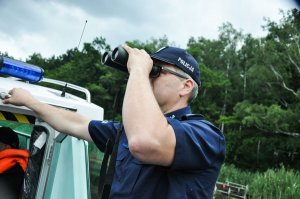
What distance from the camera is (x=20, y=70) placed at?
2.71 m

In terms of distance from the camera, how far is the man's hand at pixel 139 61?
1937 millimetres

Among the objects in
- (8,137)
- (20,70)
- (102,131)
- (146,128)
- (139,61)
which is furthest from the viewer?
(8,137)

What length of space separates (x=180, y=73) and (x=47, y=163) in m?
0.90

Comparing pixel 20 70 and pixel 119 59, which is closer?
pixel 119 59

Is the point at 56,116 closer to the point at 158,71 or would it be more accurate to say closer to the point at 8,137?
the point at 158,71

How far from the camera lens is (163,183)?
191cm

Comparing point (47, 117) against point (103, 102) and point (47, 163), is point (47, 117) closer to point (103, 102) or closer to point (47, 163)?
point (47, 163)

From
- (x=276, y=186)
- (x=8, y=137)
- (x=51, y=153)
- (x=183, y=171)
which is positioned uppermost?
(x=183, y=171)

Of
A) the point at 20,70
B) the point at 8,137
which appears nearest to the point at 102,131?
the point at 20,70

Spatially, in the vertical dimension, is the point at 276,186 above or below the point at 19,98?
below

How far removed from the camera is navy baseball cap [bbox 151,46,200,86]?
2.11m

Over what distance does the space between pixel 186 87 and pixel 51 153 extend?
854mm

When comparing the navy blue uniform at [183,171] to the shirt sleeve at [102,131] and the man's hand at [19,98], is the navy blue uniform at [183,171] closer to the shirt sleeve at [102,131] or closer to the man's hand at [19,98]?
the shirt sleeve at [102,131]

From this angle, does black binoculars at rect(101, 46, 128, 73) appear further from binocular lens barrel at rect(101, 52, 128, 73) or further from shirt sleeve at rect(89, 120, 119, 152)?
shirt sleeve at rect(89, 120, 119, 152)
